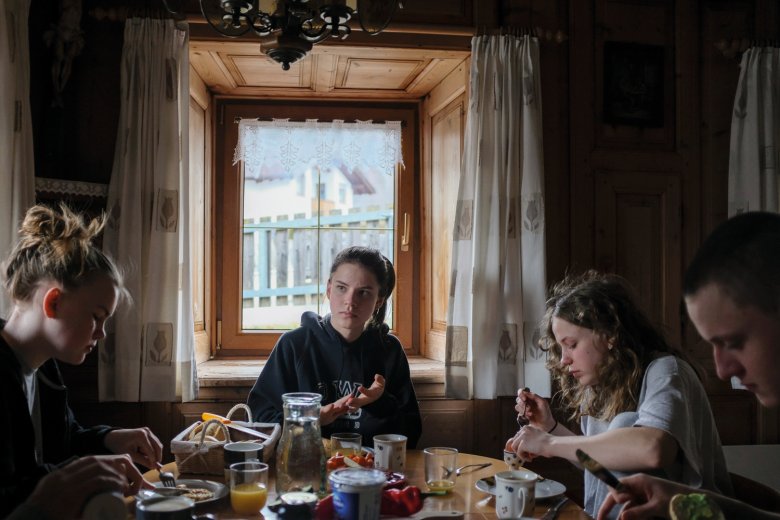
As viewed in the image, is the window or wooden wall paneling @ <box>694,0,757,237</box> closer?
wooden wall paneling @ <box>694,0,757,237</box>

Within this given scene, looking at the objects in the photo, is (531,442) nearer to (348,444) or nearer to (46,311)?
(348,444)

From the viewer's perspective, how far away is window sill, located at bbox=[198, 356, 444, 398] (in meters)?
2.93

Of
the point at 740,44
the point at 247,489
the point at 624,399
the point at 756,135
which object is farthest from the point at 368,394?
the point at 740,44

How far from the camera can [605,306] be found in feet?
6.09

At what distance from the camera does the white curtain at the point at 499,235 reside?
2945 mm

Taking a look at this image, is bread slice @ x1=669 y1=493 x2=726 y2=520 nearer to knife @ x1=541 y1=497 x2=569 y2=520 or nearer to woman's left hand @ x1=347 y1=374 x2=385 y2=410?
knife @ x1=541 y1=497 x2=569 y2=520

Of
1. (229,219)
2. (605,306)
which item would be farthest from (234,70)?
(605,306)

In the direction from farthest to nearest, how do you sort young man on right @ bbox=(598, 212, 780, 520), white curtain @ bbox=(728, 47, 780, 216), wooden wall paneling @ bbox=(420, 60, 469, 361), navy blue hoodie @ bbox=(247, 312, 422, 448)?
wooden wall paneling @ bbox=(420, 60, 469, 361), white curtain @ bbox=(728, 47, 780, 216), navy blue hoodie @ bbox=(247, 312, 422, 448), young man on right @ bbox=(598, 212, 780, 520)

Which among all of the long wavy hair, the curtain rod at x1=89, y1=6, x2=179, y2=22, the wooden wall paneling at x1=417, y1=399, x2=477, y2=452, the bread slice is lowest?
the wooden wall paneling at x1=417, y1=399, x2=477, y2=452

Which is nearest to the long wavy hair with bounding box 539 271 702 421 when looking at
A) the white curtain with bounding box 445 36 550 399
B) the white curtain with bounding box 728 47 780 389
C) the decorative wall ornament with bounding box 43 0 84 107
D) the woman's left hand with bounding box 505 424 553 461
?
the woman's left hand with bounding box 505 424 553 461

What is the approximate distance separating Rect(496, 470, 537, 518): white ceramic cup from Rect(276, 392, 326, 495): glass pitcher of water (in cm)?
40

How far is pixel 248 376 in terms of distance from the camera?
295 centimetres

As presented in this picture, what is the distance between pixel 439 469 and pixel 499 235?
1.39 metres

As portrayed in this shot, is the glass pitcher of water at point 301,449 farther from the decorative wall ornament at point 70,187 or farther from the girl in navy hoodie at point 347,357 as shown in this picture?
the decorative wall ornament at point 70,187
